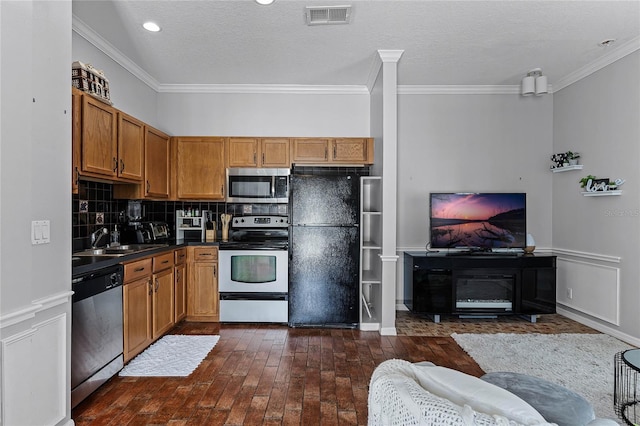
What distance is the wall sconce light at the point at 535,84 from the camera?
13.5 ft

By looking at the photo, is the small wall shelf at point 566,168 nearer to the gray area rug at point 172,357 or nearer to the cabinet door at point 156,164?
the gray area rug at point 172,357

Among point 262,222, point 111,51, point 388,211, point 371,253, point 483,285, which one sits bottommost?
point 483,285

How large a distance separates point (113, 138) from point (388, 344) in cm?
306

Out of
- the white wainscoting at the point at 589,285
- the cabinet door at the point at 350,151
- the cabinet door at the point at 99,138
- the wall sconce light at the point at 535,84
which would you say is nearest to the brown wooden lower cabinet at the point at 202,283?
the cabinet door at the point at 99,138

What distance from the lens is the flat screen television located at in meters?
4.45

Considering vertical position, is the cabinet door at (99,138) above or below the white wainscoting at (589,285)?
above

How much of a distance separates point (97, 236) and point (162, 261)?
24.9 inches

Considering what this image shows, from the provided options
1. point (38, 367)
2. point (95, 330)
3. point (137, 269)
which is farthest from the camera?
point (137, 269)

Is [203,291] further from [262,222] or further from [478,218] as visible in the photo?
[478,218]

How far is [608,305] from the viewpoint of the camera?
3816 mm

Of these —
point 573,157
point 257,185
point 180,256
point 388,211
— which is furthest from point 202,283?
point 573,157

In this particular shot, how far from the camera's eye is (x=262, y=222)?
4703mm

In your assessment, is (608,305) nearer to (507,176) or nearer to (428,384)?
(507,176)

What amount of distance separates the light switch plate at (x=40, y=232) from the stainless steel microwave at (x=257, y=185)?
2679 mm
